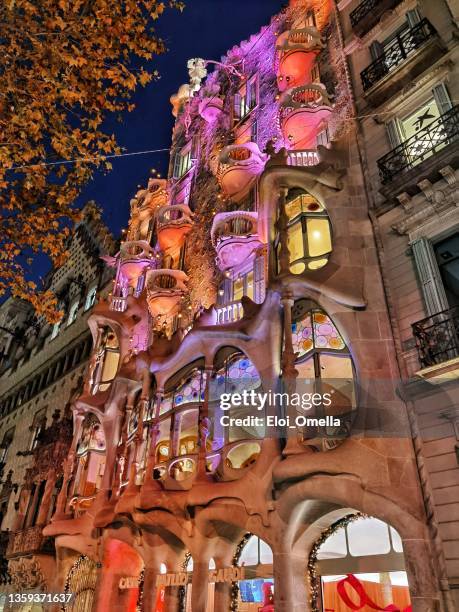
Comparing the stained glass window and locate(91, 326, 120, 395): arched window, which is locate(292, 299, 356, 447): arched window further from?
locate(91, 326, 120, 395): arched window

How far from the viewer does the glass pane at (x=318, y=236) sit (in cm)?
1364

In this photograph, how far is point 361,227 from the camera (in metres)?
12.7

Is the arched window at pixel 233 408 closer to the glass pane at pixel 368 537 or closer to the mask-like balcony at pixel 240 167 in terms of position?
the glass pane at pixel 368 537

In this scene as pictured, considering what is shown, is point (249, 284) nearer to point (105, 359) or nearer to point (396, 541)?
point (396, 541)

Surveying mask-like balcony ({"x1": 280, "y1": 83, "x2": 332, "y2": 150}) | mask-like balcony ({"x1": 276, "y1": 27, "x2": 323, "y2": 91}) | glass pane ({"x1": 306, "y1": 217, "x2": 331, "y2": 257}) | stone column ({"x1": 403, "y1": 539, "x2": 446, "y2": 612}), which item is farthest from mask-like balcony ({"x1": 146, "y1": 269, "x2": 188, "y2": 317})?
stone column ({"x1": 403, "y1": 539, "x2": 446, "y2": 612})

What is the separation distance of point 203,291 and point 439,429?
38.4 ft

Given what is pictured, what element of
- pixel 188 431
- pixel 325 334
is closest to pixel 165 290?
pixel 188 431

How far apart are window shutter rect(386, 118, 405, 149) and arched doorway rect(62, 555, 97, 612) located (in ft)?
59.6

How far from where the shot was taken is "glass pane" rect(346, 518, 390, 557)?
977 centimetres

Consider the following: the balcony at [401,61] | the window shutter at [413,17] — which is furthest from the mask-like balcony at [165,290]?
the window shutter at [413,17]

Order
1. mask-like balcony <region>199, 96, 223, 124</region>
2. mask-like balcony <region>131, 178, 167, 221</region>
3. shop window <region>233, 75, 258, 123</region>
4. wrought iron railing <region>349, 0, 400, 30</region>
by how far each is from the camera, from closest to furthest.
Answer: wrought iron railing <region>349, 0, 400, 30</region> → shop window <region>233, 75, 258, 123</region> → mask-like balcony <region>199, 96, 223, 124</region> → mask-like balcony <region>131, 178, 167, 221</region>

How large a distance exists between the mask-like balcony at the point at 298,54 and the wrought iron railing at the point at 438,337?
491 inches

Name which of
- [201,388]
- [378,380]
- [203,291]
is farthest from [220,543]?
[203,291]

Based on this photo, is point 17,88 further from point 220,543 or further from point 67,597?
point 67,597
